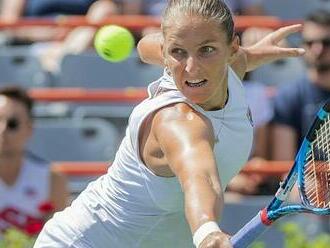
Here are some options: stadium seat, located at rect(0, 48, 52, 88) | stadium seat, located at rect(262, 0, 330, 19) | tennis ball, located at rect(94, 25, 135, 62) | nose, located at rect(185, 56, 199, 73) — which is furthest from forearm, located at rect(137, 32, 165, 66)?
stadium seat, located at rect(262, 0, 330, 19)

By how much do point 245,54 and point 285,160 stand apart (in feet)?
10.5

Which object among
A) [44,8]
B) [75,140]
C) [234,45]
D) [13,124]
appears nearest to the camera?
[234,45]

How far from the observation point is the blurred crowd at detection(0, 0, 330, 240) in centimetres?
650

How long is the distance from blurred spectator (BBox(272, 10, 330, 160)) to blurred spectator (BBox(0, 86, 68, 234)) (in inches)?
59.4

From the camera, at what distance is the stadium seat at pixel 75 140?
23.5 ft

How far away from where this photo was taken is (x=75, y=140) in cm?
721

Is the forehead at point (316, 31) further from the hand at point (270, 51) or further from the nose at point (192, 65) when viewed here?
the nose at point (192, 65)

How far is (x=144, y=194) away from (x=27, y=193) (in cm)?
321

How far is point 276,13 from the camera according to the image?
8836 millimetres

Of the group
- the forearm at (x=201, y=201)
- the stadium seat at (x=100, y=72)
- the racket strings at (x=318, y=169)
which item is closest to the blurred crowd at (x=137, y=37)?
the stadium seat at (x=100, y=72)

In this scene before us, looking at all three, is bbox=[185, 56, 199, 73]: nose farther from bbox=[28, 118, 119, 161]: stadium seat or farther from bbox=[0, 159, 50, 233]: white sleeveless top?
bbox=[28, 118, 119, 161]: stadium seat

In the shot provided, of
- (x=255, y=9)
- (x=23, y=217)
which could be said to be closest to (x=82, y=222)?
(x=23, y=217)

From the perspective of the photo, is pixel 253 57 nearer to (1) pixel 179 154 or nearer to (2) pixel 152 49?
(2) pixel 152 49

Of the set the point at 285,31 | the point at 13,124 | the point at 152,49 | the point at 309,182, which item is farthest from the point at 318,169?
the point at 13,124
